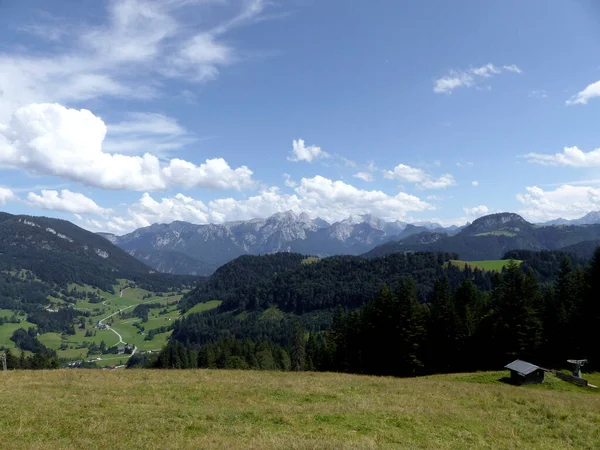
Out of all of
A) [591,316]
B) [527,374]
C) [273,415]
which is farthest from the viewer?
[591,316]

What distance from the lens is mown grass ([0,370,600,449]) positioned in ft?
56.9

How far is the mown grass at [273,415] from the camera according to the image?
1734 centimetres

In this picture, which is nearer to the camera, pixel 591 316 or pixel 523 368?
pixel 523 368

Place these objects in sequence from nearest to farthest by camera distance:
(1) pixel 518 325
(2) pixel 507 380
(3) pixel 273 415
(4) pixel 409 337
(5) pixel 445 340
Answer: (3) pixel 273 415 → (2) pixel 507 380 → (1) pixel 518 325 → (4) pixel 409 337 → (5) pixel 445 340

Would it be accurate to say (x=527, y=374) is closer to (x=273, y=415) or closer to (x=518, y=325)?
(x=518, y=325)

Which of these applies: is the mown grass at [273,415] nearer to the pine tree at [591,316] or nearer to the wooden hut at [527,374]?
the wooden hut at [527,374]

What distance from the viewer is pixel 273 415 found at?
21969 millimetres

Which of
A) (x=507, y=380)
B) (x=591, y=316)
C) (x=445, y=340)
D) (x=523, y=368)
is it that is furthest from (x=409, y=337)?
(x=591, y=316)

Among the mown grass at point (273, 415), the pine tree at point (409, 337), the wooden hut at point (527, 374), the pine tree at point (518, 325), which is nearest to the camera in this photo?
the mown grass at point (273, 415)

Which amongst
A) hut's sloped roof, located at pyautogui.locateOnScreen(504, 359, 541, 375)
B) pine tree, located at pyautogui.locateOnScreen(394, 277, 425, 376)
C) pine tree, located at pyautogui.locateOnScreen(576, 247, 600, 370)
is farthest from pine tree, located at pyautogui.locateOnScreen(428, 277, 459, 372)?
hut's sloped roof, located at pyautogui.locateOnScreen(504, 359, 541, 375)

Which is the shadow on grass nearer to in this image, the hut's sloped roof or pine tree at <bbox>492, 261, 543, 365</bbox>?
the hut's sloped roof

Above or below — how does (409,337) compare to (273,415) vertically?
below

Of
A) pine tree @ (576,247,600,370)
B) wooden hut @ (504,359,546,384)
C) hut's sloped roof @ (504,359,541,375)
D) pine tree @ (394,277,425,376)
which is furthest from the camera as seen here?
pine tree @ (394,277,425,376)

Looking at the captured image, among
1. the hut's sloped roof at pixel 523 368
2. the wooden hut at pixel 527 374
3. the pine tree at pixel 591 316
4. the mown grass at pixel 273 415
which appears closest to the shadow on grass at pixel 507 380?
the wooden hut at pixel 527 374
